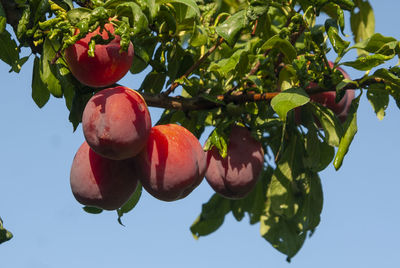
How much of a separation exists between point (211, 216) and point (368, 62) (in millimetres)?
1606

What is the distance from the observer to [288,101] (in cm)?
197

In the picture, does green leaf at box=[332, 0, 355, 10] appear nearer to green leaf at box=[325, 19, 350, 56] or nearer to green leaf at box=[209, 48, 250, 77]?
green leaf at box=[325, 19, 350, 56]

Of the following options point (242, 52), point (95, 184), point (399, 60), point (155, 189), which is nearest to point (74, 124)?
point (95, 184)

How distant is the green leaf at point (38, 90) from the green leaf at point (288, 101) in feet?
2.67

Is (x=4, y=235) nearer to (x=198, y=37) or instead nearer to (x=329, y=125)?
(x=198, y=37)

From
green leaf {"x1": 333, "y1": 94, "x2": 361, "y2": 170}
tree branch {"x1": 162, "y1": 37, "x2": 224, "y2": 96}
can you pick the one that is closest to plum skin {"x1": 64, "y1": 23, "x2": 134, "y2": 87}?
tree branch {"x1": 162, "y1": 37, "x2": 224, "y2": 96}

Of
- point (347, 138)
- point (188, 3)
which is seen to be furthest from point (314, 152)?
point (188, 3)

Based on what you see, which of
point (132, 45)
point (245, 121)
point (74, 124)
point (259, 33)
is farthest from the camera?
point (259, 33)

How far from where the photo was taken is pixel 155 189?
6.54ft

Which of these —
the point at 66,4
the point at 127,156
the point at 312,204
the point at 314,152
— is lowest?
the point at 312,204

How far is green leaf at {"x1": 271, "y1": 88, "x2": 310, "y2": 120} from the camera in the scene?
1933mm

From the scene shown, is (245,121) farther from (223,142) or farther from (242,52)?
(242,52)

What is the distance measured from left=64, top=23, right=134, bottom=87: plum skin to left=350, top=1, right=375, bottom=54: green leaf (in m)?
1.43

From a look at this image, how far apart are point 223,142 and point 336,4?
2.01 ft
